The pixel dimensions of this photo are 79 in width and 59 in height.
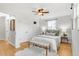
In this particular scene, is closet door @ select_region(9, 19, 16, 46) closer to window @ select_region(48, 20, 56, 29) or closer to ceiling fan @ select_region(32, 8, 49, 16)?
ceiling fan @ select_region(32, 8, 49, 16)

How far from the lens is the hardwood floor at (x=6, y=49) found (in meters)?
1.50

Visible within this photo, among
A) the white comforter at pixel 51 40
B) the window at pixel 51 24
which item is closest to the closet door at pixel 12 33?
the white comforter at pixel 51 40

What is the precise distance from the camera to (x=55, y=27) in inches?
60.4

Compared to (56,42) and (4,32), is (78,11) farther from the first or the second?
(4,32)

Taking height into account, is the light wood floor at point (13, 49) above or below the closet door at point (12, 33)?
below

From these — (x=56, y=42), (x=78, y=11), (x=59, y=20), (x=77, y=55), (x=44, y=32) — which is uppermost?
(x=78, y=11)

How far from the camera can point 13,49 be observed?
1522 mm

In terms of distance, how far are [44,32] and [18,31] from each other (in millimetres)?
384

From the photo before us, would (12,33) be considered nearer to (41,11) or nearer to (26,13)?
(26,13)

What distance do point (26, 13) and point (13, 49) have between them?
1.84 feet

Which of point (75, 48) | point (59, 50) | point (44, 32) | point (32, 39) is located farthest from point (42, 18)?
point (75, 48)

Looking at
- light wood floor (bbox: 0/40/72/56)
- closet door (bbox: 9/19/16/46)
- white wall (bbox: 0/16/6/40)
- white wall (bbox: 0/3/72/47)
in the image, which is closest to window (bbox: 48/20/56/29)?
white wall (bbox: 0/3/72/47)

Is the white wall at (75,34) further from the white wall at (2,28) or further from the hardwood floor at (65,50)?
the white wall at (2,28)

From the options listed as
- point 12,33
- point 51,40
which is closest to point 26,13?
point 12,33
